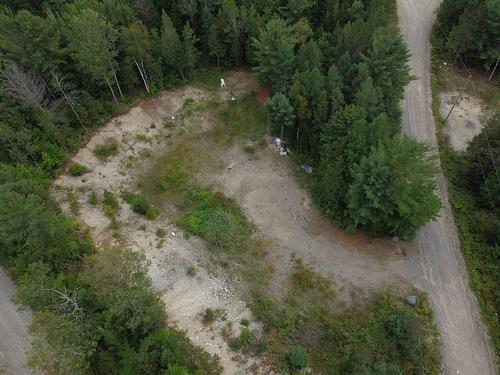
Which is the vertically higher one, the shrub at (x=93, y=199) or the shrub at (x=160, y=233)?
the shrub at (x=93, y=199)

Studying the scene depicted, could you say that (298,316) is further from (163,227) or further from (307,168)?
(307,168)

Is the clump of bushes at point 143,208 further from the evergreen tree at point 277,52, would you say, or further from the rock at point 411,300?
the rock at point 411,300

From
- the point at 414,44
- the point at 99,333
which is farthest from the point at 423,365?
the point at 414,44

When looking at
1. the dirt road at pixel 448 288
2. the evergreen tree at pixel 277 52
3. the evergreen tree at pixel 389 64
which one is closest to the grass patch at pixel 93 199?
the evergreen tree at pixel 277 52

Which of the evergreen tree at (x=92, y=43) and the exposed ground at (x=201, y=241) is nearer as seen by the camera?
the exposed ground at (x=201, y=241)

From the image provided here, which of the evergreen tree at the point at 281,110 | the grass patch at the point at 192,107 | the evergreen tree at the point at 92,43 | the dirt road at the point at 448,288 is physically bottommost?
the dirt road at the point at 448,288

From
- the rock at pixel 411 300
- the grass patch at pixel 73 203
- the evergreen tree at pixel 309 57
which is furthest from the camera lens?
the evergreen tree at pixel 309 57

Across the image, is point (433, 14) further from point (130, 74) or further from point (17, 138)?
point (17, 138)
